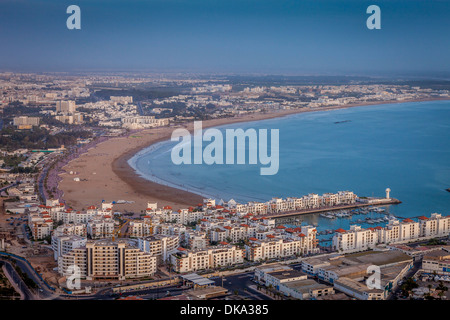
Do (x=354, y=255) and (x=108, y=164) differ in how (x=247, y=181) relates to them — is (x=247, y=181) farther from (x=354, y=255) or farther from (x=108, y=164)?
(x=354, y=255)

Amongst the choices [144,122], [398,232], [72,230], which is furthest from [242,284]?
[144,122]

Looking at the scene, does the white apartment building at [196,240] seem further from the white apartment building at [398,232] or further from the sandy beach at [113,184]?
the white apartment building at [398,232]

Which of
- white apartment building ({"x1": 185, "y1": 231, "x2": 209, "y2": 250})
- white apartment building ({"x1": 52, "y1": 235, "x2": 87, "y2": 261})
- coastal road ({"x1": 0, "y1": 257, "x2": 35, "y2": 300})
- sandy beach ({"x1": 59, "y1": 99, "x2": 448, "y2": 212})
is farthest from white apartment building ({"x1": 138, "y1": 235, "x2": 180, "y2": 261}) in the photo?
sandy beach ({"x1": 59, "y1": 99, "x2": 448, "y2": 212})

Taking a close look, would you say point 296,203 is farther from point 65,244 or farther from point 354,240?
point 65,244

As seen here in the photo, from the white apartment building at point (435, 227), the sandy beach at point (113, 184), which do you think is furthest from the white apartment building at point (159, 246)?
the white apartment building at point (435, 227)

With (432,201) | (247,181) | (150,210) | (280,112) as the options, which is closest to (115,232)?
(150,210)

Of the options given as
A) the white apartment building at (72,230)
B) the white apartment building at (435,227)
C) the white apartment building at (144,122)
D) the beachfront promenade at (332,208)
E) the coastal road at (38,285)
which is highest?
the white apartment building at (144,122)

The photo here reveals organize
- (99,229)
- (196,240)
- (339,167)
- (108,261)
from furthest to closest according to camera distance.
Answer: (339,167), (99,229), (196,240), (108,261)
